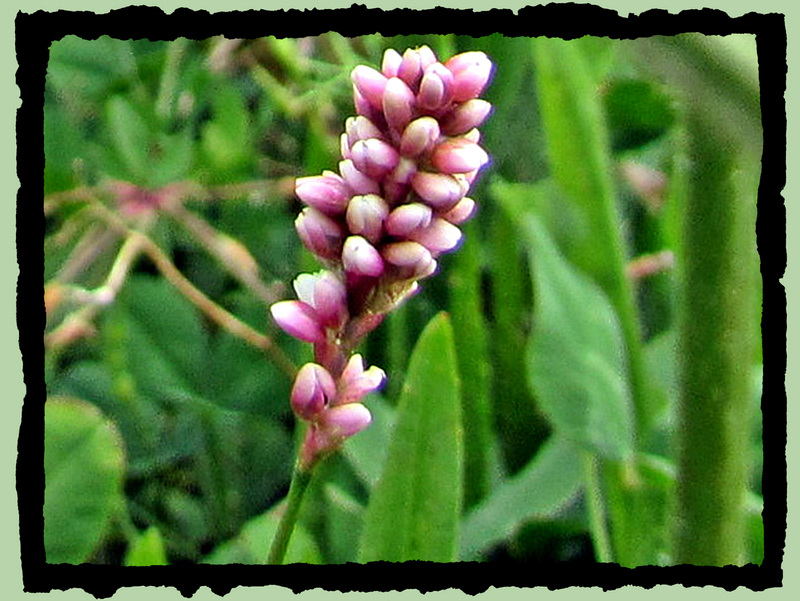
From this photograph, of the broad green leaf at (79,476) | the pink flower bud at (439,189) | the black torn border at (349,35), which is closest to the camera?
the pink flower bud at (439,189)

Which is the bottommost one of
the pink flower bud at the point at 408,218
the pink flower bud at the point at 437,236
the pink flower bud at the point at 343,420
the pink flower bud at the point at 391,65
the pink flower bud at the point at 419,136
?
the pink flower bud at the point at 343,420

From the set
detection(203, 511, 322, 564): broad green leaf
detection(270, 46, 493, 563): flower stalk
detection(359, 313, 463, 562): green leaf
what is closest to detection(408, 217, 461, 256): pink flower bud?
detection(270, 46, 493, 563): flower stalk

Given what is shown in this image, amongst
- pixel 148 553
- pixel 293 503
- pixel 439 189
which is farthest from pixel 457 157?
pixel 148 553

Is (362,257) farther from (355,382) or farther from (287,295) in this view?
(287,295)

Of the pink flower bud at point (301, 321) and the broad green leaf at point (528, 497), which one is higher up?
the pink flower bud at point (301, 321)

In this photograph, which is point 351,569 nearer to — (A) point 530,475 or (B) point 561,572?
(B) point 561,572

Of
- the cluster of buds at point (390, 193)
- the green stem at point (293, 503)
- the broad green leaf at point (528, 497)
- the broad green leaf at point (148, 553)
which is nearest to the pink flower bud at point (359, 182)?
the cluster of buds at point (390, 193)

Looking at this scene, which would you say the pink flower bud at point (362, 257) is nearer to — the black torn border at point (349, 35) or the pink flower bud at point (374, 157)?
the pink flower bud at point (374, 157)
